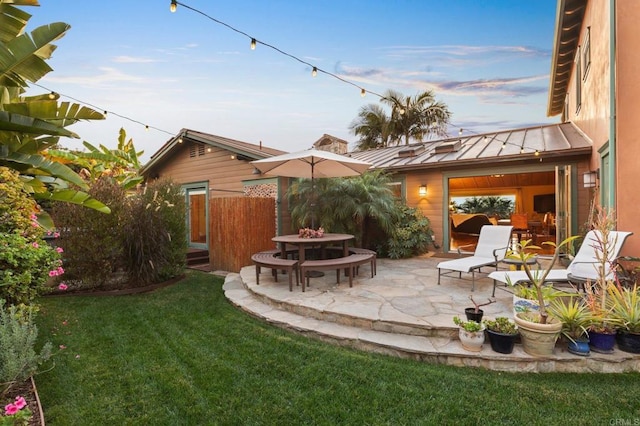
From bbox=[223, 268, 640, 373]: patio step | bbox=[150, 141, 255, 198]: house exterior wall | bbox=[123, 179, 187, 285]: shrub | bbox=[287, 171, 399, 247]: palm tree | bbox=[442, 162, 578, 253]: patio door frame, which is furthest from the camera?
bbox=[150, 141, 255, 198]: house exterior wall

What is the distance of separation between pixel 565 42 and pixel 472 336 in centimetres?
962

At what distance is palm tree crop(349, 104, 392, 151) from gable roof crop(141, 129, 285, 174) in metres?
11.1

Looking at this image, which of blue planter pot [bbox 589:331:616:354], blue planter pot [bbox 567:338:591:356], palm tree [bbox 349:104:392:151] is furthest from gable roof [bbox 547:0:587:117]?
palm tree [bbox 349:104:392:151]

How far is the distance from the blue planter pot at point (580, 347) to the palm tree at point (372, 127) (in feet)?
57.2

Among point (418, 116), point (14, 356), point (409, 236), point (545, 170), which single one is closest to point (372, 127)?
point (418, 116)

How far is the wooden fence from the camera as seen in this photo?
24.6 ft

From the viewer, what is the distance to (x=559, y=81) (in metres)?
10.6

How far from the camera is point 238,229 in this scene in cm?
752

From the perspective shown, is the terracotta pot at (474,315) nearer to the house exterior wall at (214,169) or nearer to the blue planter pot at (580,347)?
the blue planter pot at (580,347)

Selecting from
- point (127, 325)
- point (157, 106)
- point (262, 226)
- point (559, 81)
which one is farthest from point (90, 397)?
point (559, 81)

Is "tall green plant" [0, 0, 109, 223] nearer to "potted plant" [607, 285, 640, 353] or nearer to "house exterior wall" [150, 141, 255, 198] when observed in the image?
"house exterior wall" [150, 141, 255, 198]

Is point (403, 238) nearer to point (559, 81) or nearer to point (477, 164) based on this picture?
point (477, 164)

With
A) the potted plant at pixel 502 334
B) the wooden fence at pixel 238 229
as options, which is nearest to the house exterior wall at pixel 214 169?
the wooden fence at pixel 238 229

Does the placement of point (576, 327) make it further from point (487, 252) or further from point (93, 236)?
point (93, 236)
